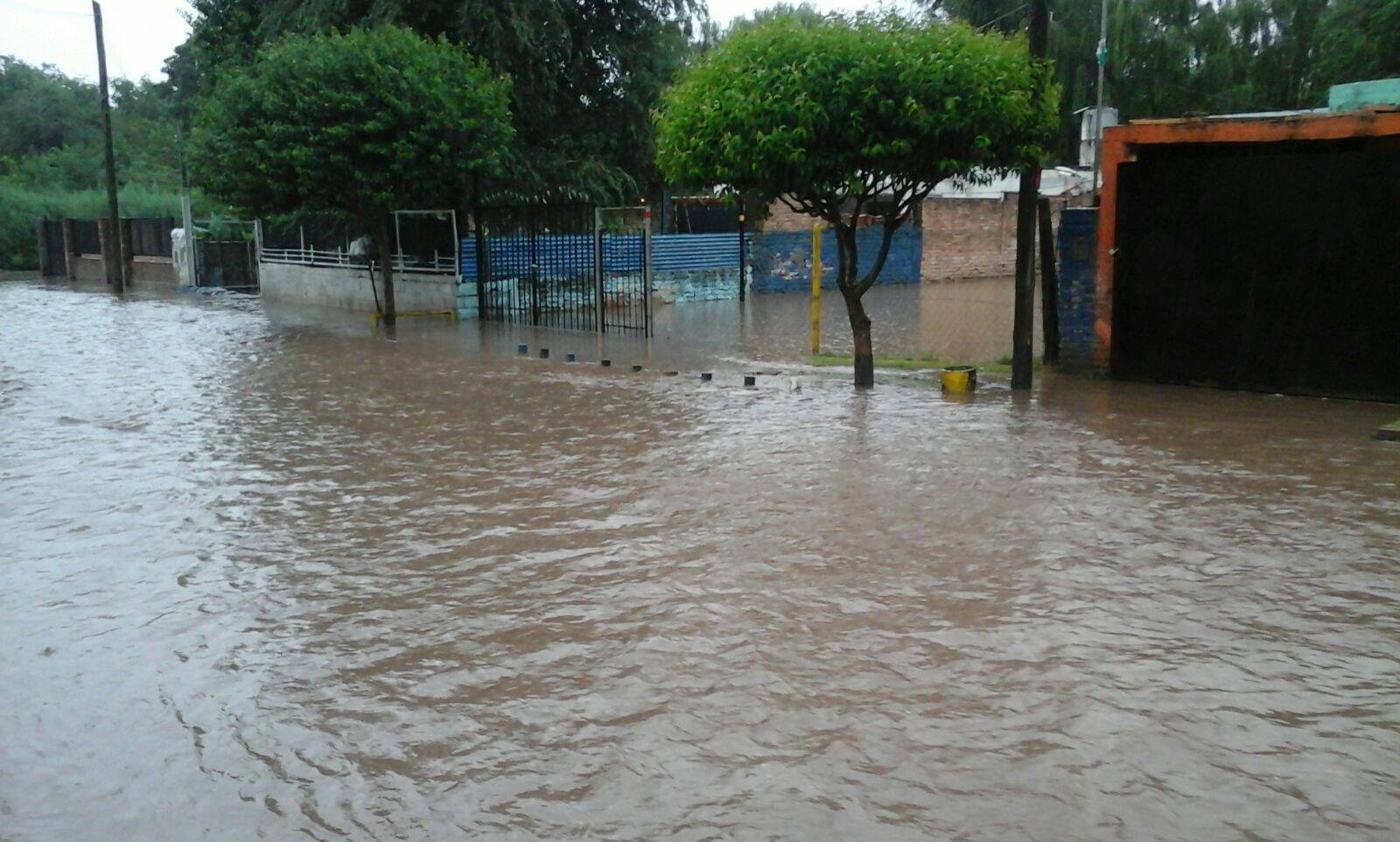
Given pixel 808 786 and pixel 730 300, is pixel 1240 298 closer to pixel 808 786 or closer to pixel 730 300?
pixel 808 786

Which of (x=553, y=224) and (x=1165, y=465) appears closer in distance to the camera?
(x=1165, y=465)

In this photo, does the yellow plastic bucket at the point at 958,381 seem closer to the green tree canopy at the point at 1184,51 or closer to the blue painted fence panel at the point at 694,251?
the blue painted fence panel at the point at 694,251

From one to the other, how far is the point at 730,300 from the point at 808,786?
82.6 ft

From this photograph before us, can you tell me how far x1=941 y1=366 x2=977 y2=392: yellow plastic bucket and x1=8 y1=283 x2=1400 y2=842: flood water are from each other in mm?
1387

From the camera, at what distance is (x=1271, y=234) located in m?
12.5

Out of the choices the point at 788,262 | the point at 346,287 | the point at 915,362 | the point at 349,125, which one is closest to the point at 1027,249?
the point at 915,362

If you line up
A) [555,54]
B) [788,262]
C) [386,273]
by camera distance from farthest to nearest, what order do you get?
1. [788,262]
2. [555,54]
3. [386,273]

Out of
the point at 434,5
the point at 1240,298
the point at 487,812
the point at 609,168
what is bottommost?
the point at 487,812

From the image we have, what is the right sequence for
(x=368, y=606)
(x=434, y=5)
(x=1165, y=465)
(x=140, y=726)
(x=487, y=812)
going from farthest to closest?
(x=434, y=5) < (x=1165, y=465) < (x=368, y=606) < (x=140, y=726) < (x=487, y=812)

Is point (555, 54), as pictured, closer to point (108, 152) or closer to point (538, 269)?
point (538, 269)

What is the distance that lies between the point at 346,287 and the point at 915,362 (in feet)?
51.6

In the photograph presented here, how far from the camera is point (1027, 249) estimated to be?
42.3 feet

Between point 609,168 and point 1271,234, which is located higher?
point 609,168

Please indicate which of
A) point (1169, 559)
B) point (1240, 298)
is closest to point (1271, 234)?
point (1240, 298)
